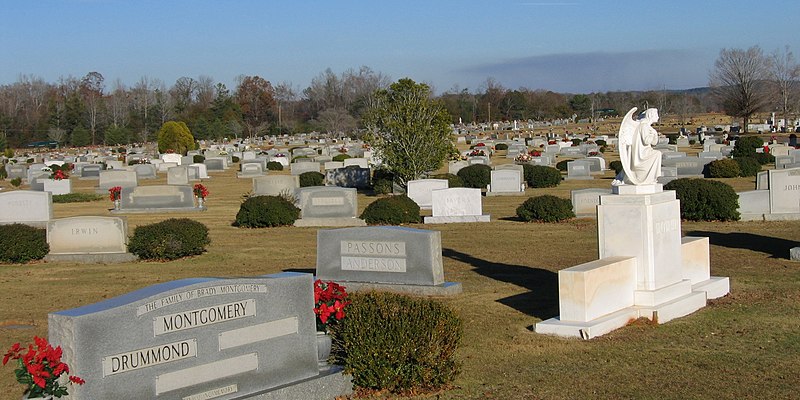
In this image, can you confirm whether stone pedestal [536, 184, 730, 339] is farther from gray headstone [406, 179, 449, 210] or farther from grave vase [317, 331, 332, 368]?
gray headstone [406, 179, 449, 210]

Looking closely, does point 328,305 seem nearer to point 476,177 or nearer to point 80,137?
point 476,177

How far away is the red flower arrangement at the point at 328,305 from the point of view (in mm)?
8406

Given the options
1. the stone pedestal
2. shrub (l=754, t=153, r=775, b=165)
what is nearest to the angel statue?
the stone pedestal

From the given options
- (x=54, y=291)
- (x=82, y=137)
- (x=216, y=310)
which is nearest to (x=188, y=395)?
(x=216, y=310)

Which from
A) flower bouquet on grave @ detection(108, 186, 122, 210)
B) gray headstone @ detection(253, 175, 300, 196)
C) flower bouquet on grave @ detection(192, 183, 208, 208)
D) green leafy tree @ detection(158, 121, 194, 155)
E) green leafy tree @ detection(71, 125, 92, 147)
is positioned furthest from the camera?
green leafy tree @ detection(71, 125, 92, 147)

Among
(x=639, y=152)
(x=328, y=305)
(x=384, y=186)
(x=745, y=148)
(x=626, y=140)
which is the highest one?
(x=626, y=140)

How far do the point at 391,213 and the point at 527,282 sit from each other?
29.6 ft

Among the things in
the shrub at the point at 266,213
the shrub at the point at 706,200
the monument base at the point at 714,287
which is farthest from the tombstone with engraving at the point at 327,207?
the monument base at the point at 714,287

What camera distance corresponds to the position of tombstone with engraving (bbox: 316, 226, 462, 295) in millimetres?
13656

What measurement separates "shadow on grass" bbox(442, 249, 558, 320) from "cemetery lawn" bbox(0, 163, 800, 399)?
0.06ft

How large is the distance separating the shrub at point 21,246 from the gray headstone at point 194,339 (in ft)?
41.4

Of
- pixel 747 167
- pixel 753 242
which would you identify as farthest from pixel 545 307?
pixel 747 167

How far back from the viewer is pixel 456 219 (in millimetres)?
23859

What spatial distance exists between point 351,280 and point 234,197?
70.7ft
